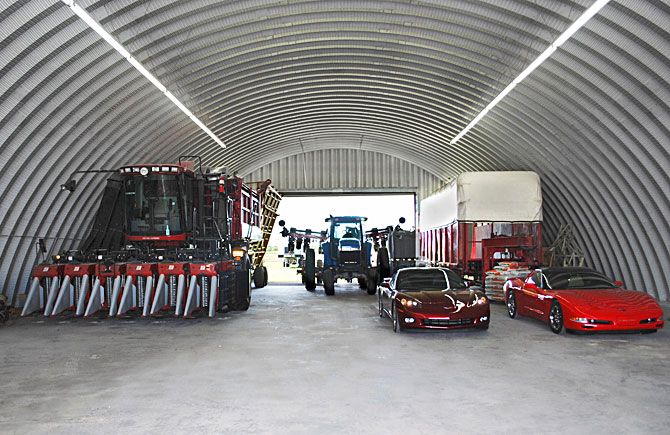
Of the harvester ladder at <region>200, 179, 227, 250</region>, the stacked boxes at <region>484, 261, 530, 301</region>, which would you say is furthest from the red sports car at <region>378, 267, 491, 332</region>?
the harvester ladder at <region>200, 179, 227, 250</region>

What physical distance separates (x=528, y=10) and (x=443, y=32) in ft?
8.93

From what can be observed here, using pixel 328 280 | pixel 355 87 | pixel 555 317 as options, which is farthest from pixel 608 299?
pixel 355 87

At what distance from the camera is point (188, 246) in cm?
1338

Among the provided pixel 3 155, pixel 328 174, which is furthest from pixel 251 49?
pixel 328 174

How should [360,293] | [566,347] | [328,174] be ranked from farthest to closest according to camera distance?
[328,174] < [360,293] < [566,347]

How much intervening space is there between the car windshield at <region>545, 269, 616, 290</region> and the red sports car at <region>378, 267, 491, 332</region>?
4.93 feet

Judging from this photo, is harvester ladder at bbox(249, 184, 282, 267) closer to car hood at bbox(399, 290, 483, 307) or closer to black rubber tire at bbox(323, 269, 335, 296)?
black rubber tire at bbox(323, 269, 335, 296)

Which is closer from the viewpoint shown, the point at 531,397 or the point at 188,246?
the point at 531,397

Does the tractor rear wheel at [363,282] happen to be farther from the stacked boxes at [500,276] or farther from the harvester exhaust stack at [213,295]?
the harvester exhaust stack at [213,295]

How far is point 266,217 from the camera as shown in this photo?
22.4 meters

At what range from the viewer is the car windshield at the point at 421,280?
1095 centimetres

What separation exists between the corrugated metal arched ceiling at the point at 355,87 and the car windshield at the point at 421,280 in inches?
205

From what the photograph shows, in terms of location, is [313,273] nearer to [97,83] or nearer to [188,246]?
[188,246]

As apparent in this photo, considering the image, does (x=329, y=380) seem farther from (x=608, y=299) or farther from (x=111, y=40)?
(x=111, y=40)
